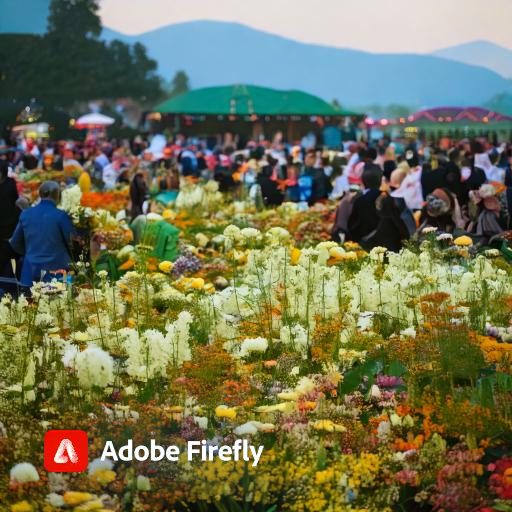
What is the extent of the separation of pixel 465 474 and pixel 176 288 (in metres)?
3.72

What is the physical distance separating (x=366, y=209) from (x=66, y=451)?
20.5 feet

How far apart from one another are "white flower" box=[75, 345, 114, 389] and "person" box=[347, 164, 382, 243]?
5.72 meters

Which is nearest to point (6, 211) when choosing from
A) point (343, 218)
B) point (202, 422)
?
point (343, 218)

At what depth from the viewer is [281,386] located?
577 cm

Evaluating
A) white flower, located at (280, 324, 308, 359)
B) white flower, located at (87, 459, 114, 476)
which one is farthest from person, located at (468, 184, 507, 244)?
white flower, located at (87, 459, 114, 476)

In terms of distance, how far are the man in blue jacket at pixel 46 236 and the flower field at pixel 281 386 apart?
0.97 metres

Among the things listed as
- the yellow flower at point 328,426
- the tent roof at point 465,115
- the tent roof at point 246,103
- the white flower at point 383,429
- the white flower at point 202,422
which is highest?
the tent roof at point 246,103

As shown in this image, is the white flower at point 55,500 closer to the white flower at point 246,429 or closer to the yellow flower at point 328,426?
the white flower at point 246,429

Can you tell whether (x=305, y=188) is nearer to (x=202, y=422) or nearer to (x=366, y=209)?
(x=366, y=209)

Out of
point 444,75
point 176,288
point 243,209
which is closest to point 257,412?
point 176,288

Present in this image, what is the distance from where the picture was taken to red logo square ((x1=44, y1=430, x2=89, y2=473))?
4594 millimetres

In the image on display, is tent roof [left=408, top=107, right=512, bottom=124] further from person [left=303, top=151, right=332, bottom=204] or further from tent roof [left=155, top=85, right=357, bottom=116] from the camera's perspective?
person [left=303, top=151, right=332, bottom=204]

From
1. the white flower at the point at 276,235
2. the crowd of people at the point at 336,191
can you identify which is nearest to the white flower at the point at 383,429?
the crowd of people at the point at 336,191

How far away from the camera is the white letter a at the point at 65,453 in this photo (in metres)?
4.62
